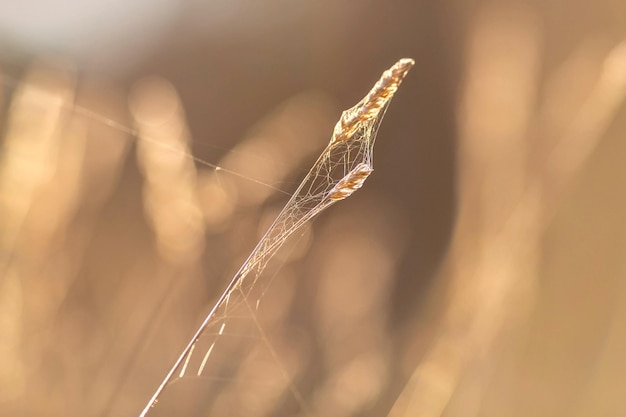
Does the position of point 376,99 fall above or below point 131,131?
above

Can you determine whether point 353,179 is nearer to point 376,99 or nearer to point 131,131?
point 376,99

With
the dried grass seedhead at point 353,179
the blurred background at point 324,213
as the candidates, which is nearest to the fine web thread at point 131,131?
the blurred background at point 324,213

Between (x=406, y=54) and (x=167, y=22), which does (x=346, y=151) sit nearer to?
(x=406, y=54)

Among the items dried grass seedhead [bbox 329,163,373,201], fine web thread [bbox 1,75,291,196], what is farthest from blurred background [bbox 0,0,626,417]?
dried grass seedhead [bbox 329,163,373,201]

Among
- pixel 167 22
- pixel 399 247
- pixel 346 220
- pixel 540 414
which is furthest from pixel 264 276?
pixel 540 414

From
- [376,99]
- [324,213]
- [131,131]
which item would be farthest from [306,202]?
[131,131]

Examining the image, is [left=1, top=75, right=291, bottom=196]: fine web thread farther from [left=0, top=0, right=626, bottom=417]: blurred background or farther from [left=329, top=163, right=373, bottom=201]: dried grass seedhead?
[left=329, top=163, right=373, bottom=201]: dried grass seedhead

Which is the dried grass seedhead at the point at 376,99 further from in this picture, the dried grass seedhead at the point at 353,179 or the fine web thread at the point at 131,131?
the fine web thread at the point at 131,131
